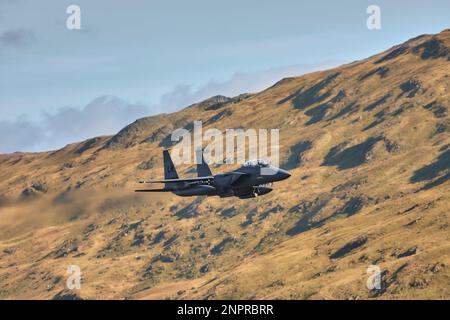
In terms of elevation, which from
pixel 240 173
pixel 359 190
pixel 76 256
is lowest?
pixel 76 256

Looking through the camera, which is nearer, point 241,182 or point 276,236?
point 241,182

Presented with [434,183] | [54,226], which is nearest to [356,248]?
[434,183]

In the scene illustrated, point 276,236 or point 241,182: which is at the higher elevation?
point 241,182

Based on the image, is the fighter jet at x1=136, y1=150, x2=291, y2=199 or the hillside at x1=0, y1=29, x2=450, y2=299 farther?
the hillside at x1=0, y1=29, x2=450, y2=299

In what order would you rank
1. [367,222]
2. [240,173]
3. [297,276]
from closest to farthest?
1. [240,173]
2. [297,276]
3. [367,222]

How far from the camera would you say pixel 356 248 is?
127625mm

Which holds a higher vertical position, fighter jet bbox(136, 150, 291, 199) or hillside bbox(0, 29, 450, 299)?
fighter jet bbox(136, 150, 291, 199)

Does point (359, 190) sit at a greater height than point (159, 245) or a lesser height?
greater

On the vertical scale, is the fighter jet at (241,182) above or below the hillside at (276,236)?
above

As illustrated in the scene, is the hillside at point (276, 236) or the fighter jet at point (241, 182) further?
the hillside at point (276, 236)

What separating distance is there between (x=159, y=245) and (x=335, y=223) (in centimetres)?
4737

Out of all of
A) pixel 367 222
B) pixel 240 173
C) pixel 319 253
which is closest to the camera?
pixel 240 173

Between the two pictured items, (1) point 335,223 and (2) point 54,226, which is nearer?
(1) point 335,223

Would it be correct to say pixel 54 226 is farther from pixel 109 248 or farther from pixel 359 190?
pixel 359 190
